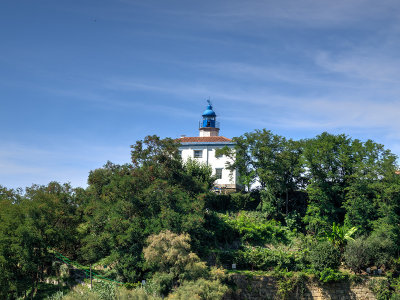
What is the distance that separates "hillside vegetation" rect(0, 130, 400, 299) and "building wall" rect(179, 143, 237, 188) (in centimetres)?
→ 365

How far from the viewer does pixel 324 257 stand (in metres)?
30.7

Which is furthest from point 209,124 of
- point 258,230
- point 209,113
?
point 258,230

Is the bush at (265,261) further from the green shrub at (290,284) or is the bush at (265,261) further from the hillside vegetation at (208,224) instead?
the green shrub at (290,284)

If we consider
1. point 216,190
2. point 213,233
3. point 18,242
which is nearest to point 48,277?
point 18,242

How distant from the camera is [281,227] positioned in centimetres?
3659

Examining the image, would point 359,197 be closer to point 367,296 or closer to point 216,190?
point 367,296

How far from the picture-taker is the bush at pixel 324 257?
30.6 metres

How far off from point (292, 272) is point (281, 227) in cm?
653

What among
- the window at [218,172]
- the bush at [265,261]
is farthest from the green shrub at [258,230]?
the window at [218,172]

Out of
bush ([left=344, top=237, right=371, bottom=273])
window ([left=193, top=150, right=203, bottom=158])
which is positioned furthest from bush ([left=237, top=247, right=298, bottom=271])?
window ([left=193, top=150, right=203, bottom=158])

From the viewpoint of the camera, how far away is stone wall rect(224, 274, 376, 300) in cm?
2944

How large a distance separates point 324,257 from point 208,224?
8.71m

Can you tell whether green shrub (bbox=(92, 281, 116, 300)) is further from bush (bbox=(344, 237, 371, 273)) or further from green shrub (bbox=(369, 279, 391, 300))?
green shrub (bbox=(369, 279, 391, 300))

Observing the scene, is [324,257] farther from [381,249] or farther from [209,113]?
[209,113]
